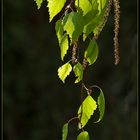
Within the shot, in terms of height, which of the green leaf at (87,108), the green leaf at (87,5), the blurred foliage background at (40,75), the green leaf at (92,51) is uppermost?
the blurred foliage background at (40,75)

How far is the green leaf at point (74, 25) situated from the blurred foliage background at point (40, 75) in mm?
2691

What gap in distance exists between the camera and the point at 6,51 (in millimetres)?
4043

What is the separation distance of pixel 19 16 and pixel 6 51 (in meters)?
0.29

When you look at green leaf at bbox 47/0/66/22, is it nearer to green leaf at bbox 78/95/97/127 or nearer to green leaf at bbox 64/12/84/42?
green leaf at bbox 64/12/84/42

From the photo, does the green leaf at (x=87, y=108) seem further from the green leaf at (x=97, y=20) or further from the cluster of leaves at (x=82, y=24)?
the green leaf at (x=97, y=20)

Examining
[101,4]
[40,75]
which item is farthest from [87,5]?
[40,75]

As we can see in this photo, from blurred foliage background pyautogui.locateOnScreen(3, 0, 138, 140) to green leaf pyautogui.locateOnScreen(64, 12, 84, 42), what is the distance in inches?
106

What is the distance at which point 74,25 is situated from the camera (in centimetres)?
108

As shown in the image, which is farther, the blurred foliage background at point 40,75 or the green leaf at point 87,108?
the blurred foliage background at point 40,75

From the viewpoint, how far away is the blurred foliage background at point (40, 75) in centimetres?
384

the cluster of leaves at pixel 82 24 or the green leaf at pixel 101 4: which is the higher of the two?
the green leaf at pixel 101 4

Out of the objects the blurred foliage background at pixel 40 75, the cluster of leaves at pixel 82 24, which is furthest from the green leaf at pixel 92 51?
the blurred foliage background at pixel 40 75

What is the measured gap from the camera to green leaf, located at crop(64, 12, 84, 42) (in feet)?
3.53

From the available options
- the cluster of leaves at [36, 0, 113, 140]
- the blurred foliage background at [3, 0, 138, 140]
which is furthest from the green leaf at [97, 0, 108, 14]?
the blurred foliage background at [3, 0, 138, 140]
